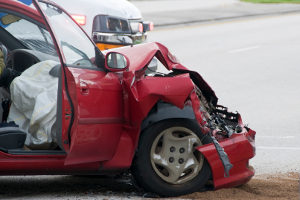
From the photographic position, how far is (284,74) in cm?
1513

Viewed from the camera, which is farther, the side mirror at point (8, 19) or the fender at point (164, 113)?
the side mirror at point (8, 19)

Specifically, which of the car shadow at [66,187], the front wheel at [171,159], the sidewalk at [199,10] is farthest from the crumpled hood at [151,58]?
the sidewalk at [199,10]

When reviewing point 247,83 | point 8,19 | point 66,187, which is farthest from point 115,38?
point 66,187

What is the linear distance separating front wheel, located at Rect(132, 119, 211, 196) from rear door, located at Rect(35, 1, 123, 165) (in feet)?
0.81

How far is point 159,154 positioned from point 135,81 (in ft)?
1.95

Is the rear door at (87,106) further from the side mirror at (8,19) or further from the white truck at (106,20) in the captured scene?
the white truck at (106,20)

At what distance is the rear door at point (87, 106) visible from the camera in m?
6.05

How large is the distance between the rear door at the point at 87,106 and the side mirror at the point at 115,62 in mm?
77

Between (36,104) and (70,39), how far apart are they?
0.58m

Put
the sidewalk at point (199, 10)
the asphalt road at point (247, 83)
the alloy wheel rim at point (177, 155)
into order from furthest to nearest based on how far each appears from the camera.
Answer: the sidewalk at point (199, 10) → the asphalt road at point (247, 83) → the alloy wheel rim at point (177, 155)

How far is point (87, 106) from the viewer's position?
609cm

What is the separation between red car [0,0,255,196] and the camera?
6.11m

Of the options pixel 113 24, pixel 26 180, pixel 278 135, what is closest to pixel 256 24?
pixel 113 24

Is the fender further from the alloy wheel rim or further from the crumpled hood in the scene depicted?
the crumpled hood
